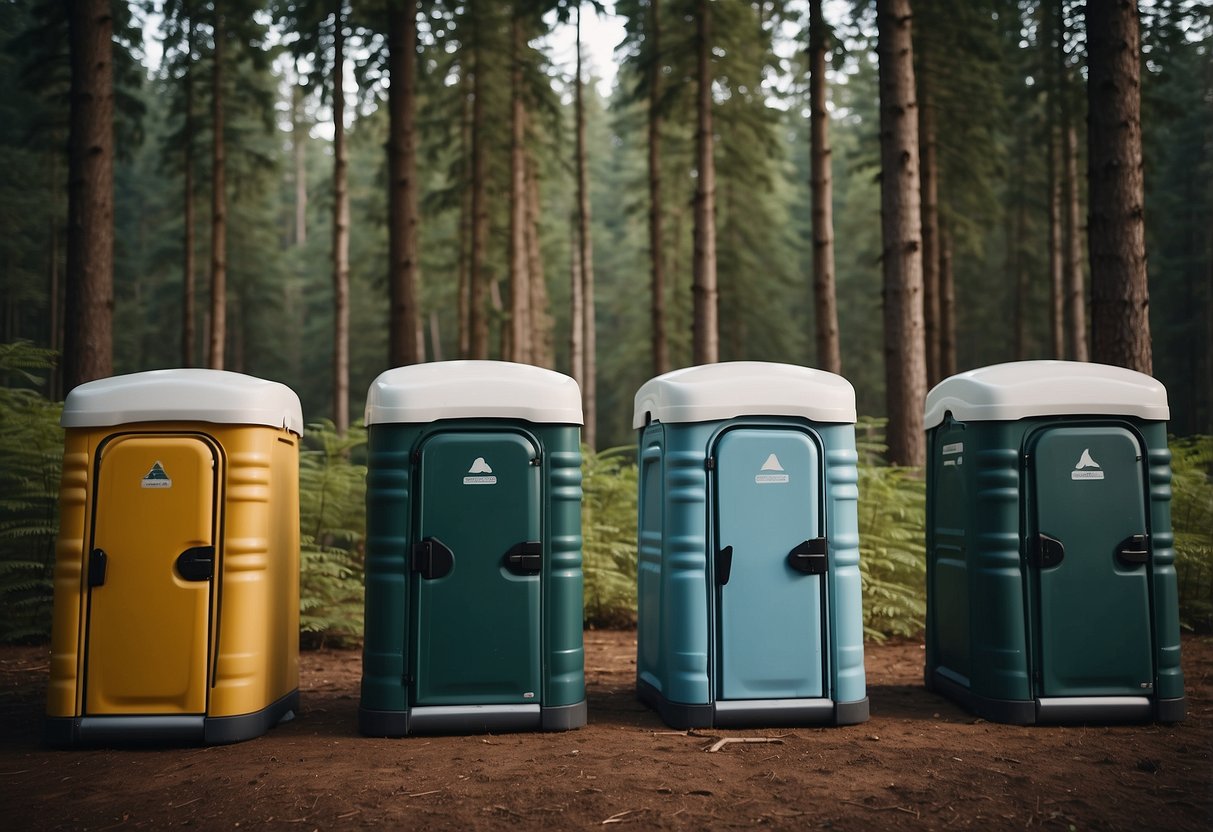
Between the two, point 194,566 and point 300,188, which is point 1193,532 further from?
point 300,188

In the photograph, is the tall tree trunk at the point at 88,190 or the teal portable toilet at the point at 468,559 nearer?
the teal portable toilet at the point at 468,559

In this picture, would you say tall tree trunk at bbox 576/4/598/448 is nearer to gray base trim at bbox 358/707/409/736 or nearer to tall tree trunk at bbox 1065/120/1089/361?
tall tree trunk at bbox 1065/120/1089/361

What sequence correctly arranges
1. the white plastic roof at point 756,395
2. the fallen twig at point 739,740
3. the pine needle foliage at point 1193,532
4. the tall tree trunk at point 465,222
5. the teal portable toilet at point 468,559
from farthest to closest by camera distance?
the tall tree trunk at point 465,222 < the pine needle foliage at point 1193,532 < the white plastic roof at point 756,395 < the teal portable toilet at point 468,559 < the fallen twig at point 739,740

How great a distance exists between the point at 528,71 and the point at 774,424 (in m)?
15.9

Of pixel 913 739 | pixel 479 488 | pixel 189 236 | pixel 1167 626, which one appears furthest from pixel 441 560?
pixel 189 236

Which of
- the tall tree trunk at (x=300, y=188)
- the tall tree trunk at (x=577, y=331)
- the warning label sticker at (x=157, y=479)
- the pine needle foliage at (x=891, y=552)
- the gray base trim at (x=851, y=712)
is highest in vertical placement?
the tall tree trunk at (x=300, y=188)

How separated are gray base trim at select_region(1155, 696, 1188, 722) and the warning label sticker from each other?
5527 mm

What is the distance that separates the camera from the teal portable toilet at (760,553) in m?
5.07

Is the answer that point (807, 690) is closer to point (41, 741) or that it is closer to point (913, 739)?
point (913, 739)

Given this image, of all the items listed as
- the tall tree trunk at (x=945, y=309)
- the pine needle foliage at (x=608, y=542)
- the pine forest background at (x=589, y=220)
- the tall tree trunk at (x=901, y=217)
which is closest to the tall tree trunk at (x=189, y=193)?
the pine forest background at (x=589, y=220)

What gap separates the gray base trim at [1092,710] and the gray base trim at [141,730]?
441 cm

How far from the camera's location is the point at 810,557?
202 inches

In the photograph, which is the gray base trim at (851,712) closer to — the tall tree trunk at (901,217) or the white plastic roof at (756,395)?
the white plastic roof at (756,395)

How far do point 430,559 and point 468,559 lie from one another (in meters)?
0.20
